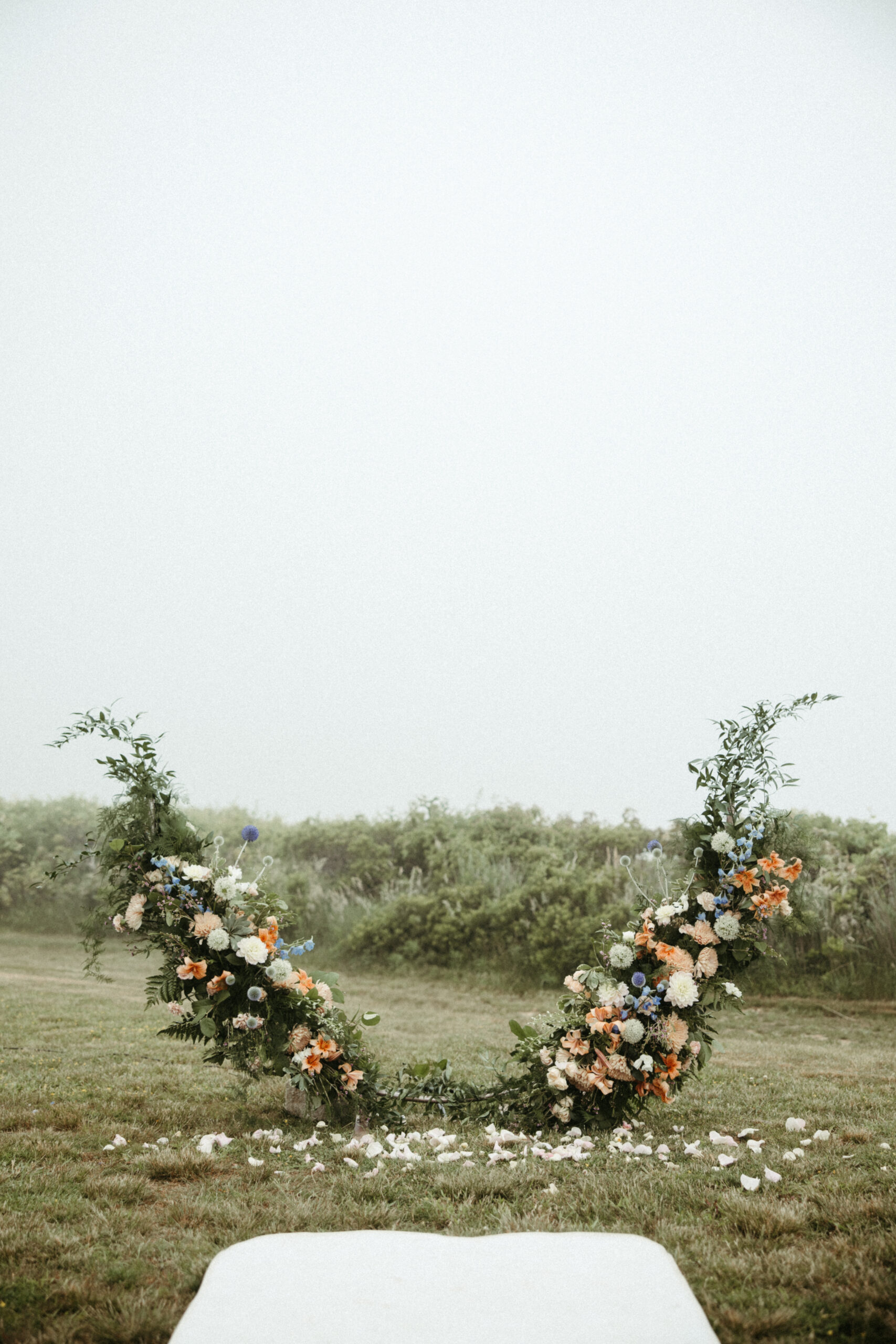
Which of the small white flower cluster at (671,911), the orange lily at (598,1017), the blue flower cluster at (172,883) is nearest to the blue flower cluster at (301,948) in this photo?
the blue flower cluster at (172,883)

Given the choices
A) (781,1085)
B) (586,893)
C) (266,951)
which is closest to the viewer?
(266,951)

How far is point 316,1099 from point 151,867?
1453mm

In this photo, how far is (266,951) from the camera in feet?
14.2

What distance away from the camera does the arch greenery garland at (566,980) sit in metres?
4.34

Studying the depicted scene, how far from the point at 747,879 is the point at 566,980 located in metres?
1.02

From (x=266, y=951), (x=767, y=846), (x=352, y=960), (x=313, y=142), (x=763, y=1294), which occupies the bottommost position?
(x=352, y=960)

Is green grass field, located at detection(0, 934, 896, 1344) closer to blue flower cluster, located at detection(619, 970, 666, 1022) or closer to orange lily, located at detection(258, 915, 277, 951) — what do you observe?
blue flower cluster, located at detection(619, 970, 666, 1022)

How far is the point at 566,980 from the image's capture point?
452 centimetres

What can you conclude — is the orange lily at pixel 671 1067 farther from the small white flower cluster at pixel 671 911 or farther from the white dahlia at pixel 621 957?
the small white flower cluster at pixel 671 911

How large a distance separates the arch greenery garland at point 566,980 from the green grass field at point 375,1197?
0.36 meters

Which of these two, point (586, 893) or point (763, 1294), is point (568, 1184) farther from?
point (586, 893)

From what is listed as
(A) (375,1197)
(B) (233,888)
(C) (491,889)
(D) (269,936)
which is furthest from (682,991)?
(C) (491,889)

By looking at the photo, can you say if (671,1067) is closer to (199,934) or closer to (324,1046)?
(324,1046)

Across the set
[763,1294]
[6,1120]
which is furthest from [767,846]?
[6,1120]
